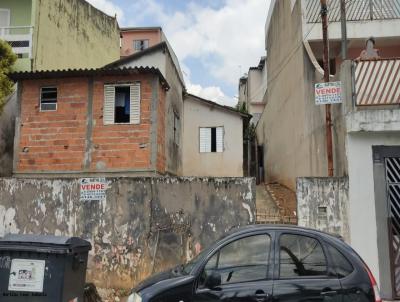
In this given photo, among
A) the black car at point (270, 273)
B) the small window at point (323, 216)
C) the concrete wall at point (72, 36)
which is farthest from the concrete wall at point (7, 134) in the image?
the black car at point (270, 273)

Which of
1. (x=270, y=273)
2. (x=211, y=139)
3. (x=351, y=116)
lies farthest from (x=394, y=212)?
(x=211, y=139)

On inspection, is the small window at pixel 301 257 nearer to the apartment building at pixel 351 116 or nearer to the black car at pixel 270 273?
the black car at pixel 270 273

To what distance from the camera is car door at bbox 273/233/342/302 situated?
180 inches

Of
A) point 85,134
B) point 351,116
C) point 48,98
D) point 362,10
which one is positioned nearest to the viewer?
point 351,116

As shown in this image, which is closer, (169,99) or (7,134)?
(7,134)

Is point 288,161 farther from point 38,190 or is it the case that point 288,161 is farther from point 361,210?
point 38,190

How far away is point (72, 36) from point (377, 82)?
16.3 meters

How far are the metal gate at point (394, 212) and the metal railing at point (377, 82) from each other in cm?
133

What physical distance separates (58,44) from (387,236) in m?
16.6

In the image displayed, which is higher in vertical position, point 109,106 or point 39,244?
point 109,106

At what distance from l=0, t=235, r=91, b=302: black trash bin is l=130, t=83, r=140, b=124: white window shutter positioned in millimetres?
8023

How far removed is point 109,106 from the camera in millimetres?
14008

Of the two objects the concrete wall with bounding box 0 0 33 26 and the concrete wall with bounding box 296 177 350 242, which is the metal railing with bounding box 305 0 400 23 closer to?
the concrete wall with bounding box 296 177 350 242

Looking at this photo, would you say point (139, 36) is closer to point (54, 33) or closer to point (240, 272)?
point (54, 33)
